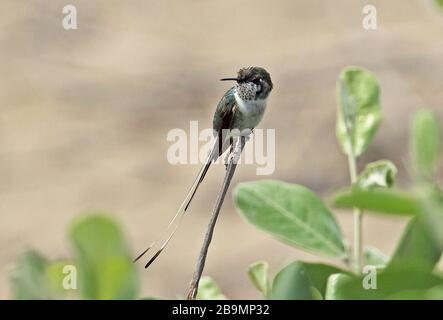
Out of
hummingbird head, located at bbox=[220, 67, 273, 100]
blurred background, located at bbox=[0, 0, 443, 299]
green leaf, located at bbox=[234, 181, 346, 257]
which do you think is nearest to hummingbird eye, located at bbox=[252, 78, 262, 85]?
hummingbird head, located at bbox=[220, 67, 273, 100]

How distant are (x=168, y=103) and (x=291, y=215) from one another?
4.24 m

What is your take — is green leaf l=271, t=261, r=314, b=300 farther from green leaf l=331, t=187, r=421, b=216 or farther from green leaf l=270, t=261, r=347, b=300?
green leaf l=331, t=187, r=421, b=216

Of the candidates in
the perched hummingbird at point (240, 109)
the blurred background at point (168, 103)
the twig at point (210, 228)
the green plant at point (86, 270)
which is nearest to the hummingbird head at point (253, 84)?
the perched hummingbird at point (240, 109)

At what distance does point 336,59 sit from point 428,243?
435 cm

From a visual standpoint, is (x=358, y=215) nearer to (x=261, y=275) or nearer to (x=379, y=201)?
(x=261, y=275)

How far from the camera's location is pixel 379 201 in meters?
0.48

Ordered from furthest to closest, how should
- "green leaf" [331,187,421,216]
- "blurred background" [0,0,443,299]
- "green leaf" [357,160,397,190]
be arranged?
"blurred background" [0,0,443,299]
"green leaf" [357,160,397,190]
"green leaf" [331,187,421,216]

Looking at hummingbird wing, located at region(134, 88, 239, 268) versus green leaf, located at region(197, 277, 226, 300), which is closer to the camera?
hummingbird wing, located at region(134, 88, 239, 268)

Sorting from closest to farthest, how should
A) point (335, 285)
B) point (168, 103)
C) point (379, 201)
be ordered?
point (379, 201)
point (335, 285)
point (168, 103)

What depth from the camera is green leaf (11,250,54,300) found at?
1.83 feet

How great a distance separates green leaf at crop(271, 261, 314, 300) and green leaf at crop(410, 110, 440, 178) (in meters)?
0.11

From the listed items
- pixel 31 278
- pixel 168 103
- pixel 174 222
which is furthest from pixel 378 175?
pixel 168 103

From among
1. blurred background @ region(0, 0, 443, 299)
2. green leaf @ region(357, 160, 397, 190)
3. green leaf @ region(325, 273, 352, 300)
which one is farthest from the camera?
blurred background @ region(0, 0, 443, 299)

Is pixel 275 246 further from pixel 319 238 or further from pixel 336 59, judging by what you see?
pixel 319 238
